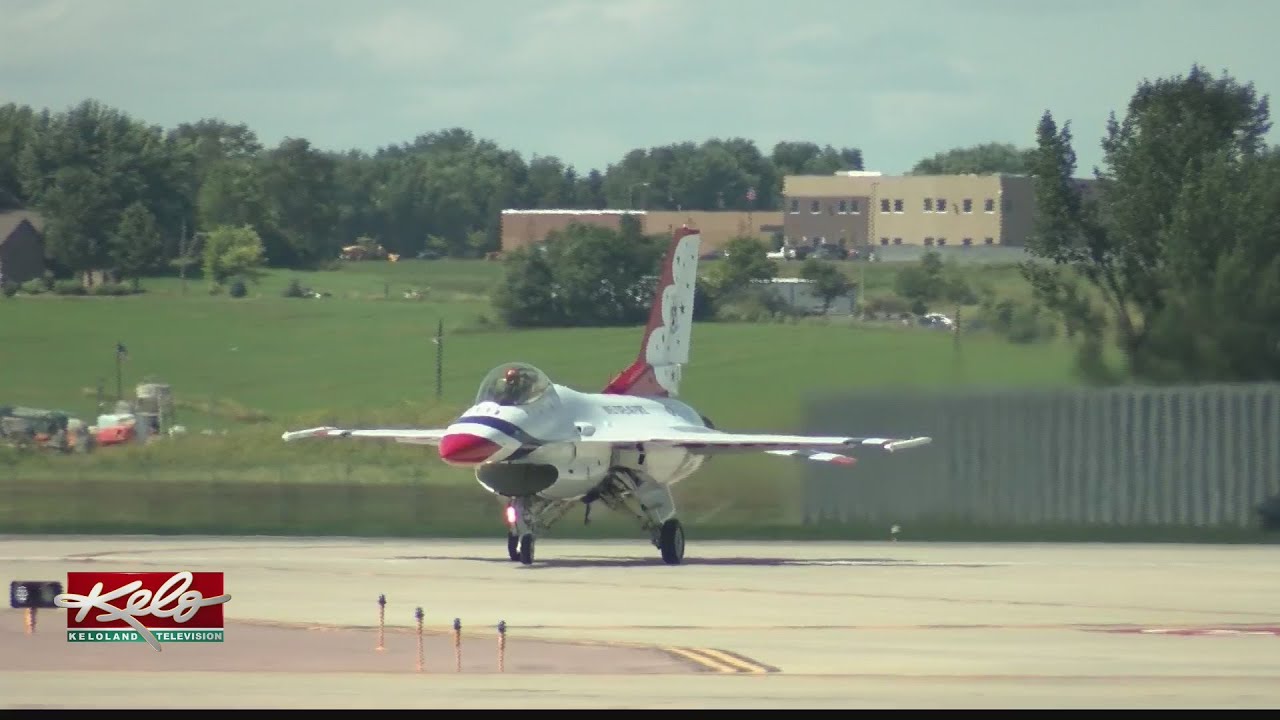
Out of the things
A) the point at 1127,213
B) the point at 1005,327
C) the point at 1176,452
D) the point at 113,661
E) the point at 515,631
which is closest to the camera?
the point at 113,661

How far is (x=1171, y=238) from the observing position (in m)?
50.3

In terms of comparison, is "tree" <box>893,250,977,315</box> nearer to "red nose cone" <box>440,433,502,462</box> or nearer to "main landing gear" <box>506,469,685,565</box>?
"main landing gear" <box>506,469,685,565</box>

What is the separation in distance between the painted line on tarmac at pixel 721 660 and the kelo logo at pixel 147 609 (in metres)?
4.68

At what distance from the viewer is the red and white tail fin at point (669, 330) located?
122ft

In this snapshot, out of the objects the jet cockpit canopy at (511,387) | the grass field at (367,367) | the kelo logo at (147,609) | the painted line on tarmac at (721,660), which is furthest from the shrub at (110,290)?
the painted line on tarmac at (721,660)

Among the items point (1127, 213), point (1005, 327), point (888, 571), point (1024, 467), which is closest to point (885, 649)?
point (888, 571)

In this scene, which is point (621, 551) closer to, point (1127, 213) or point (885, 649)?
point (885, 649)

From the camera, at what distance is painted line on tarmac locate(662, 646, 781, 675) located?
19.7 m

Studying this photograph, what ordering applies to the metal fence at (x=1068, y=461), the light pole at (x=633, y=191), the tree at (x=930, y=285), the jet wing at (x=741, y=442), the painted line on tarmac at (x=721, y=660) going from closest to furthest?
the painted line on tarmac at (x=721, y=660)
the jet wing at (x=741, y=442)
the metal fence at (x=1068, y=461)
the tree at (x=930, y=285)
the light pole at (x=633, y=191)

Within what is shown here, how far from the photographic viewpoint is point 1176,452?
42.3m

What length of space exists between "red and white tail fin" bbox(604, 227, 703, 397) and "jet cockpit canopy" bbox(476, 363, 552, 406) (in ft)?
14.2

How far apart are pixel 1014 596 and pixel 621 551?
11.5 metres

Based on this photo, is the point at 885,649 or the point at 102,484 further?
Answer: the point at 102,484

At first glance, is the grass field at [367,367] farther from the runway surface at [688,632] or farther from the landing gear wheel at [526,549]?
the landing gear wheel at [526,549]
